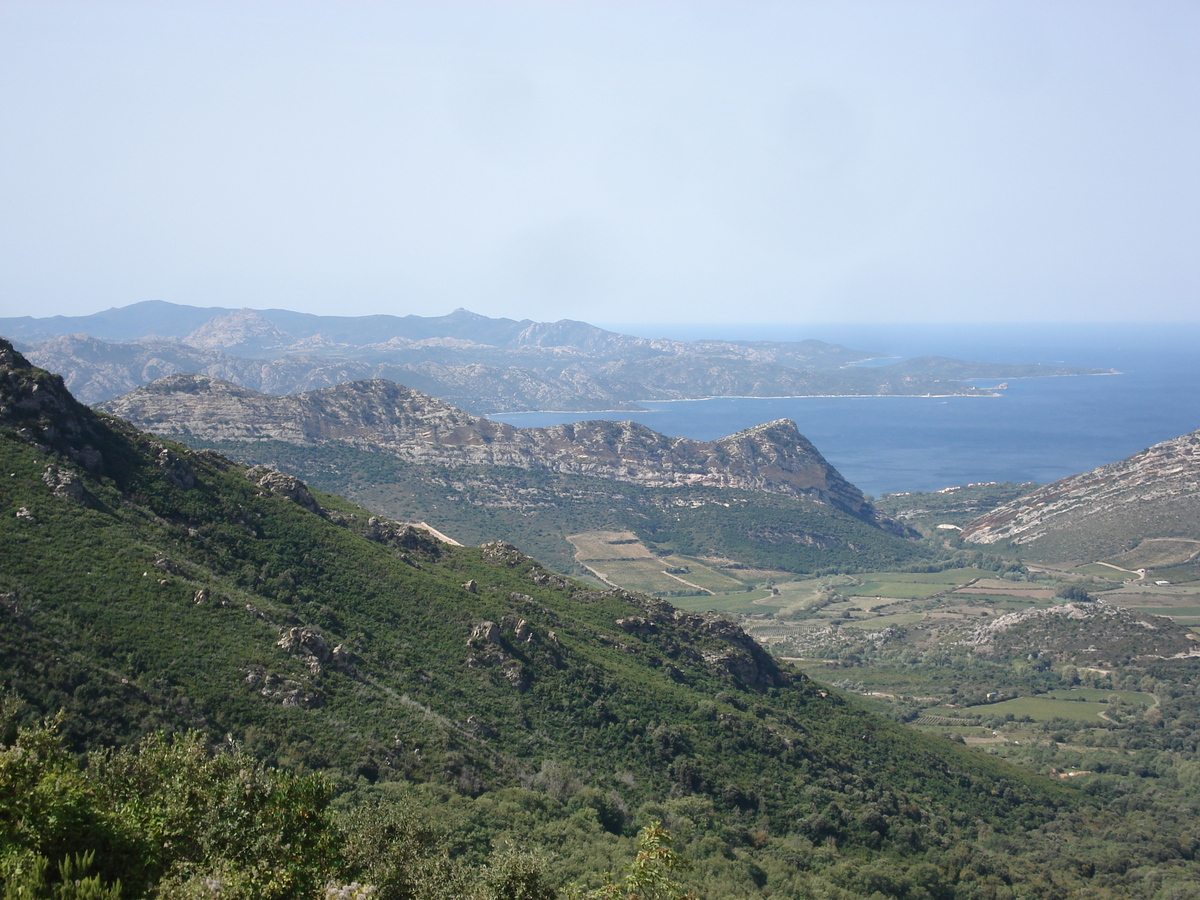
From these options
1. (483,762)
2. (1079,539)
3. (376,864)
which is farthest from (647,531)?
(376,864)

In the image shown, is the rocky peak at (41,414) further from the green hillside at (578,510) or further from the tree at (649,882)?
the green hillside at (578,510)

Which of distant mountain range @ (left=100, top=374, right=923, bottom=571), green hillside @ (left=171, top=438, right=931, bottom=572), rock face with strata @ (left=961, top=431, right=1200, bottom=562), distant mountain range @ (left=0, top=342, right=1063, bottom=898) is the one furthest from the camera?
distant mountain range @ (left=100, top=374, right=923, bottom=571)

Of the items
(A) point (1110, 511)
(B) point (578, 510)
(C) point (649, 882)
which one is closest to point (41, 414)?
(C) point (649, 882)

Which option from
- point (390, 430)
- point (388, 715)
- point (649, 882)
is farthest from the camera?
point (390, 430)

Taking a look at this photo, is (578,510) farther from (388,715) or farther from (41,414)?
(388,715)

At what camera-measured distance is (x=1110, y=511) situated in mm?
162375

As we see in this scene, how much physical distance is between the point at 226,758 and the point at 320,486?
5440 inches

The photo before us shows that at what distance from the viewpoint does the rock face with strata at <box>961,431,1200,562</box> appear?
154 metres

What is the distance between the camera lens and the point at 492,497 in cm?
17500

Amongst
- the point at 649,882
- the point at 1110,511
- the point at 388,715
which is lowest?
the point at 1110,511

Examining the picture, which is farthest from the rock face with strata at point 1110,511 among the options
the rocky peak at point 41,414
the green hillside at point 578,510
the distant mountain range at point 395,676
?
the rocky peak at point 41,414

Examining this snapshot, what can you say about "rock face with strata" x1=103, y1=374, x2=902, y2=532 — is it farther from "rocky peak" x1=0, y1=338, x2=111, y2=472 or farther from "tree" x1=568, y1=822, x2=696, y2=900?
"tree" x1=568, y1=822, x2=696, y2=900

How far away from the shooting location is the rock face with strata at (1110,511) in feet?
506

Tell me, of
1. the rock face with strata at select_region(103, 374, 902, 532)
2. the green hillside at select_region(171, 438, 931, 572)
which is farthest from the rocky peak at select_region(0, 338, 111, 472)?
the rock face with strata at select_region(103, 374, 902, 532)
